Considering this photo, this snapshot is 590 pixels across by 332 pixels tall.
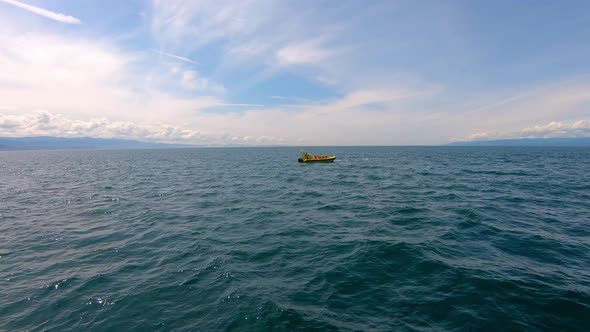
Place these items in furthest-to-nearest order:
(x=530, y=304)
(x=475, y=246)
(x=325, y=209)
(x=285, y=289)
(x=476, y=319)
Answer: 1. (x=325, y=209)
2. (x=475, y=246)
3. (x=285, y=289)
4. (x=530, y=304)
5. (x=476, y=319)

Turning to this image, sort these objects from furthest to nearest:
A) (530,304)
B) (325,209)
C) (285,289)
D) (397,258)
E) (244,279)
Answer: (325,209) < (397,258) < (244,279) < (285,289) < (530,304)

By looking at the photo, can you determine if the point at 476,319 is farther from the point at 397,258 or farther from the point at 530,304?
the point at 397,258

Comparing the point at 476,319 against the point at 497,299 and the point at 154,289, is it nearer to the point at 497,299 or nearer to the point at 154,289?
the point at 497,299

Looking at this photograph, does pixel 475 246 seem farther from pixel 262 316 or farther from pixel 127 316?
pixel 127 316

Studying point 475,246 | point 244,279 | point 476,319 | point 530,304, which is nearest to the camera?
point 476,319

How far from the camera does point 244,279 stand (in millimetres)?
10609

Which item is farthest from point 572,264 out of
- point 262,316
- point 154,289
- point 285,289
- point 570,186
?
point 570,186

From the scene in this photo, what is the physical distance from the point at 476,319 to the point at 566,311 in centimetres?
295

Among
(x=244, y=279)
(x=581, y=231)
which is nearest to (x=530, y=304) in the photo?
(x=244, y=279)

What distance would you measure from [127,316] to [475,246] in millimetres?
15217

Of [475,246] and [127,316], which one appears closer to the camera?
[127,316]

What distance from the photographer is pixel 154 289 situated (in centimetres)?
998

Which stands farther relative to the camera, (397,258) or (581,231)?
(581,231)

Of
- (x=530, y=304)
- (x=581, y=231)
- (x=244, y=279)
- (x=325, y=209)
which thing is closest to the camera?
(x=530, y=304)
